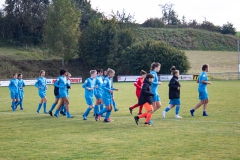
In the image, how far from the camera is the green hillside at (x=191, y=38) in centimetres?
8500

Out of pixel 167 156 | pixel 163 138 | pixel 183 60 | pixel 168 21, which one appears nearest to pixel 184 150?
pixel 167 156

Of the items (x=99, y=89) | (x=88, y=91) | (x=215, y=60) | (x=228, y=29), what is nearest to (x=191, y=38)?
(x=215, y=60)

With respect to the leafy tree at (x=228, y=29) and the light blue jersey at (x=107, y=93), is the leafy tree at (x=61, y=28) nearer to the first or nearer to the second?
the light blue jersey at (x=107, y=93)

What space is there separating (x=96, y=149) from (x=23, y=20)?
64.9 metres

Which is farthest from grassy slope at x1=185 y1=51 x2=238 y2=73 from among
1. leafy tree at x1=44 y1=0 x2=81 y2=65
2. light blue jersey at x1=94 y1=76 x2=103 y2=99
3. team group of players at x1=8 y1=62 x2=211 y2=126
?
light blue jersey at x1=94 y1=76 x2=103 y2=99

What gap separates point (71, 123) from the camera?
45.5 feet

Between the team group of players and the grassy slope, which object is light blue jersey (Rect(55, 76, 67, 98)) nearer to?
the team group of players

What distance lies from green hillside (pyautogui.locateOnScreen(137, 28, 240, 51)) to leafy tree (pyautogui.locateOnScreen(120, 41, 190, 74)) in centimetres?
2276

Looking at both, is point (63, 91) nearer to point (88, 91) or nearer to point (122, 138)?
point (88, 91)

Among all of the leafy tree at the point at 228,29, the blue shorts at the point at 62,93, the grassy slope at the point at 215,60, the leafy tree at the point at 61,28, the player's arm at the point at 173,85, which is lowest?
the blue shorts at the point at 62,93

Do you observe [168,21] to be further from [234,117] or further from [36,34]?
[234,117]

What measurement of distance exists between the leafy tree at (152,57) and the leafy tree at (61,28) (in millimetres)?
8798

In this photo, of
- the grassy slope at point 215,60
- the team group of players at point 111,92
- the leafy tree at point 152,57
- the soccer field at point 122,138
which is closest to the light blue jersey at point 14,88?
the team group of players at point 111,92

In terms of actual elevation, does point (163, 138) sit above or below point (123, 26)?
below
